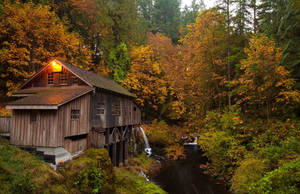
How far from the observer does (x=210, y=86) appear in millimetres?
22688

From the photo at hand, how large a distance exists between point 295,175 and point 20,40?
26724 millimetres

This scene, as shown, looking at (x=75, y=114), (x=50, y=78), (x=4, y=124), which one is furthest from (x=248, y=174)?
(x=4, y=124)

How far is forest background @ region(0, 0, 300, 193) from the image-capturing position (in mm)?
14383

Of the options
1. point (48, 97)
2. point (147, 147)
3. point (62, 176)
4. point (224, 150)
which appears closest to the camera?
point (62, 176)

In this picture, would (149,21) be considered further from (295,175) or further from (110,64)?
(295,175)

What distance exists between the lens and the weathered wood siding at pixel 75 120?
1243cm

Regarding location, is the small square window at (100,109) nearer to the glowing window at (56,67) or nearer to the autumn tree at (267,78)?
the glowing window at (56,67)

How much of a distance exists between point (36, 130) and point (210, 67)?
60.0 feet

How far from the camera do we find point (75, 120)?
1335 centimetres

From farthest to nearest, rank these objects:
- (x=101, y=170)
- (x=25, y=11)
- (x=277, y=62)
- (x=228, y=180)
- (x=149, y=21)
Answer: (x=149, y=21) → (x=25, y=11) → (x=228, y=180) → (x=277, y=62) → (x=101, y=170)

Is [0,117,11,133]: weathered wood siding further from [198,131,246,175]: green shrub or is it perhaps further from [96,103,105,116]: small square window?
[198,131,246,175]: green shrub

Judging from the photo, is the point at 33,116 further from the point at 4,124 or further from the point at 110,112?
the point at 110,112

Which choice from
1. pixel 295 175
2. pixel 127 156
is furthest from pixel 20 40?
pixel 295 175

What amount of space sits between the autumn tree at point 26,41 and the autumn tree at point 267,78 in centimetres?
2080
